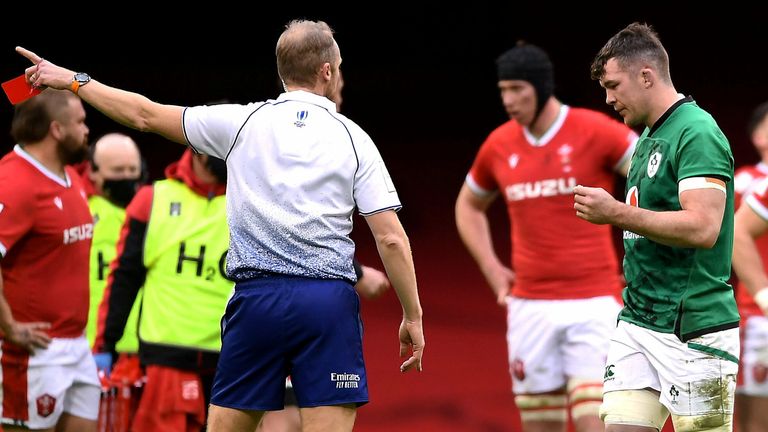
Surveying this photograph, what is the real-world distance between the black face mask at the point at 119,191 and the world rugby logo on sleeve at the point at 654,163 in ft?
13.7

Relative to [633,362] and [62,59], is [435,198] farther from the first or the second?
[633,362]

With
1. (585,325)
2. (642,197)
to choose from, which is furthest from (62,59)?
(642,197)

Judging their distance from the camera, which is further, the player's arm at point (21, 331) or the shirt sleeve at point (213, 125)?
the player's arm at point (21, 331)

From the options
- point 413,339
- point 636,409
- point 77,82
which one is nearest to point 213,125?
point 77,82

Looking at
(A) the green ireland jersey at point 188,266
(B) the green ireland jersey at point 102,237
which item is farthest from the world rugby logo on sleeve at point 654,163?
(B) the green ireland jersey at point 102,237

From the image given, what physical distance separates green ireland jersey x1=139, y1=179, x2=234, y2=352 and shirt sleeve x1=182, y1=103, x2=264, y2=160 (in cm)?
155

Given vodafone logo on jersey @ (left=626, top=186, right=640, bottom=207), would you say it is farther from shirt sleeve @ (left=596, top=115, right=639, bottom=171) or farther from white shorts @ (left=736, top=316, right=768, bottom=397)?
white shorts @ (left=736, top=316, right=768, bottom=397)

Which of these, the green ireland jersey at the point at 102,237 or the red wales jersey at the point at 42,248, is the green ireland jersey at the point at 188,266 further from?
the green ireland jersey at the point at 102,237

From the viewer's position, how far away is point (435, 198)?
1023cm

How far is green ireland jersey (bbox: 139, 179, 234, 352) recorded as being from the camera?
6.08 meters

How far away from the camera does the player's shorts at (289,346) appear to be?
4504mm

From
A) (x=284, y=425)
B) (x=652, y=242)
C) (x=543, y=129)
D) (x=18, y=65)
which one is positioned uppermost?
(x=18, y=65)

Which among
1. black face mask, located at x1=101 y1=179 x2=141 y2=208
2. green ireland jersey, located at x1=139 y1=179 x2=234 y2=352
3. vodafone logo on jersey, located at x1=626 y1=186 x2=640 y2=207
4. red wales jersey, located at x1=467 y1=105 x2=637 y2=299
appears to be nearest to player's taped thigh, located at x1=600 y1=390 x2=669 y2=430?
vodafone logo on jersey, located at x1=626 y1=186 x2=640 y2=207

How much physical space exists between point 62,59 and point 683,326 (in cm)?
721
